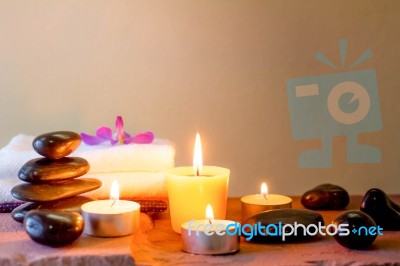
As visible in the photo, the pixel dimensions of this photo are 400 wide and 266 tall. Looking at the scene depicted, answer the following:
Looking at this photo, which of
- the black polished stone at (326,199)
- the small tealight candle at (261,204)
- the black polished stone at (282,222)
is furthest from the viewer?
the black polished stone at (326,199)

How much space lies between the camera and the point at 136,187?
900mm

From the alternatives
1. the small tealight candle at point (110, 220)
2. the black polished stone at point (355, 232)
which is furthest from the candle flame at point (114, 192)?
the black polished stone at point (355, 232)

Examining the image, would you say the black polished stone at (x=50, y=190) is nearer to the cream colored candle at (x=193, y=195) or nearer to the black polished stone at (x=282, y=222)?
the cream colored candle at (x=193, y=195)

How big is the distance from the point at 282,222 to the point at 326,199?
249 millimetres

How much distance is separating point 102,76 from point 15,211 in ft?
1.59

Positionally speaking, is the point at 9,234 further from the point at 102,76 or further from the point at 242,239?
the point at 102,76

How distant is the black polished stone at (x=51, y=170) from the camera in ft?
2.62

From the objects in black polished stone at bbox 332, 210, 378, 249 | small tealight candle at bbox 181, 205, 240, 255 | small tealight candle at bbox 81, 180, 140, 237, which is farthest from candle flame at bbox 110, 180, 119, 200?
black polished stone at bbox 332, 210, 378, 249

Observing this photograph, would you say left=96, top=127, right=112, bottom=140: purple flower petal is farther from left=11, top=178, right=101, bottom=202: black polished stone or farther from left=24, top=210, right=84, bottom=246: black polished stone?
left=24, top=210, right=84, bottom=246: black polished stone

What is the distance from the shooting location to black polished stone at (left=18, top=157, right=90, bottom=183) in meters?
0.80

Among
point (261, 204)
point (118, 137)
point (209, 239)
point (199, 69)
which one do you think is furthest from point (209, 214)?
point (199, 69)

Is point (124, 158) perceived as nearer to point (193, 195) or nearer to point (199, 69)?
point (193, 195)

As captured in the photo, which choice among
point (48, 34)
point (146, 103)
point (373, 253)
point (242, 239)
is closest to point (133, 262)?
point (242, 239)

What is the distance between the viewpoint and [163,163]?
0.93 meters
